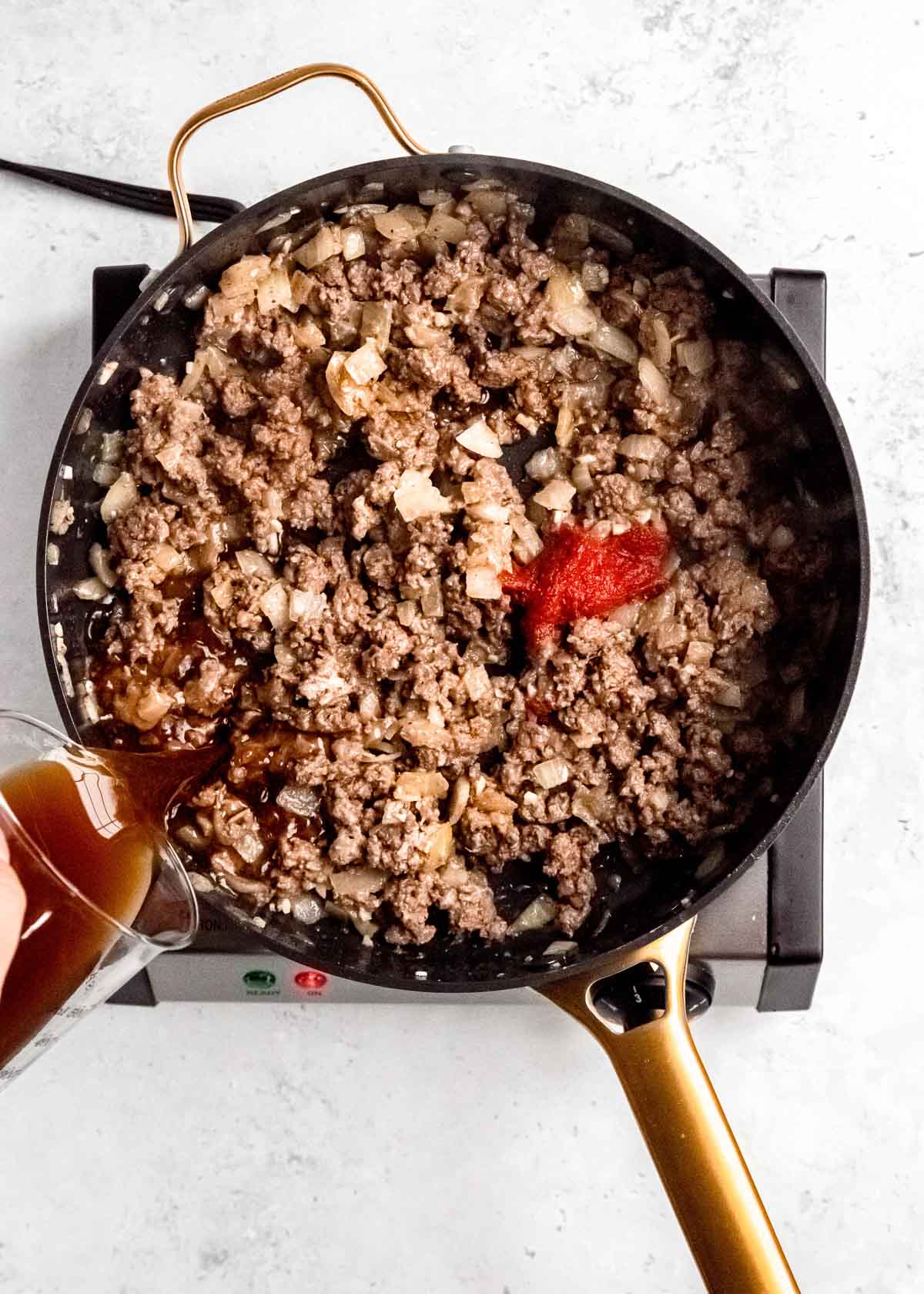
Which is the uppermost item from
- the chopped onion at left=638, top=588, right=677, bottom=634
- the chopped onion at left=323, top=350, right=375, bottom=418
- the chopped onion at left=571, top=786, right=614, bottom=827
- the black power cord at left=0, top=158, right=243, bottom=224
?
the black power cord at left=0, top=158, right=243, bottom=224

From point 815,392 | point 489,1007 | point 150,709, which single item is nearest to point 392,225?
point 815,392

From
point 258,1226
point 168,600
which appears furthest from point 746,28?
point 258,1226

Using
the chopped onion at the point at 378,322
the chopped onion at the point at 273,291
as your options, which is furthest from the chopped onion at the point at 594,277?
the chopped onion at the point at 273,291

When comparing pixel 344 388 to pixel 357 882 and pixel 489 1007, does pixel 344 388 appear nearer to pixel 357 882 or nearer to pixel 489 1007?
pixel 357 882

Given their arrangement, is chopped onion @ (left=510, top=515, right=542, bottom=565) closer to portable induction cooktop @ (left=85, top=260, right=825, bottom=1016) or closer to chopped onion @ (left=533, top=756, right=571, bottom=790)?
chopped onion @ (left=533, top=756, right=571, bottom=790)

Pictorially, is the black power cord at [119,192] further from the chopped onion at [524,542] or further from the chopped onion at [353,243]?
the chopped onion at [524,542]

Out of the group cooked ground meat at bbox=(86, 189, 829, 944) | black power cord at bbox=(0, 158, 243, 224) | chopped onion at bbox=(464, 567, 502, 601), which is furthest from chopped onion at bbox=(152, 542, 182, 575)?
black power cord at bbox=(0, 158, 243, 224)

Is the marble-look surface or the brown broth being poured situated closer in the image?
the brown broth being poured
